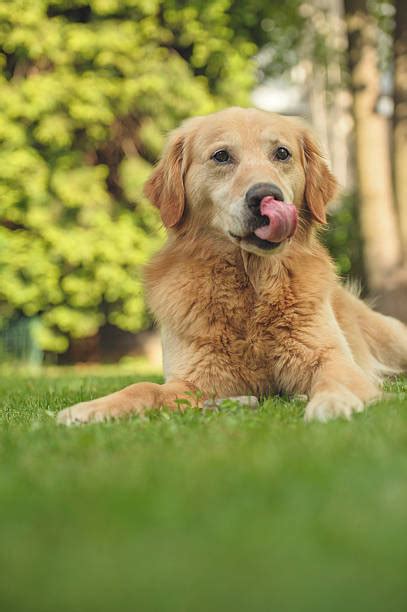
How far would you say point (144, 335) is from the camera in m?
14.6

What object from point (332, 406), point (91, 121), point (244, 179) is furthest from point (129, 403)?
point (91, 121)

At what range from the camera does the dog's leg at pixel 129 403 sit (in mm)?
3355

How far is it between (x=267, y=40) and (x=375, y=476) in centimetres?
1320

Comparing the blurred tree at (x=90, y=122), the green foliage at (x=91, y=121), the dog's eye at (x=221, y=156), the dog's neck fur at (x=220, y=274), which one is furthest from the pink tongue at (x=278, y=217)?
the blurred tree at (x=90, y=122)

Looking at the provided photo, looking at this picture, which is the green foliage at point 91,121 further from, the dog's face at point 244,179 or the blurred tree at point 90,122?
the dog's face at point 244,179

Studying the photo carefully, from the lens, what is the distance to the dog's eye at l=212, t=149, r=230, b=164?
415 cm

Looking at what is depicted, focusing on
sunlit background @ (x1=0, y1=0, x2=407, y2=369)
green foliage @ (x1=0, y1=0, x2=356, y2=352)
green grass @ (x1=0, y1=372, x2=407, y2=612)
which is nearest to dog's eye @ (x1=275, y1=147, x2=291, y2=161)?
green grass @ (x1=0, y1=372, x2=407, y2=612)

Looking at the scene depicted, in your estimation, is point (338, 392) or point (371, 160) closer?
point (338, 392)

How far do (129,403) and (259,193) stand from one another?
114 cm

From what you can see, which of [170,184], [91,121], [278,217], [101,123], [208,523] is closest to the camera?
[208,523]

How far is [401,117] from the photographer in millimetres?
10719

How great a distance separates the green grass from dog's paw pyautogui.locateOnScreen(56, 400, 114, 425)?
64cm

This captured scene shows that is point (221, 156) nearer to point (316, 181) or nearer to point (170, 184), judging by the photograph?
point (170, 184)

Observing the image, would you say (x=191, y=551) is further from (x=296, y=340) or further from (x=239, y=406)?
(x=296, y=340)
